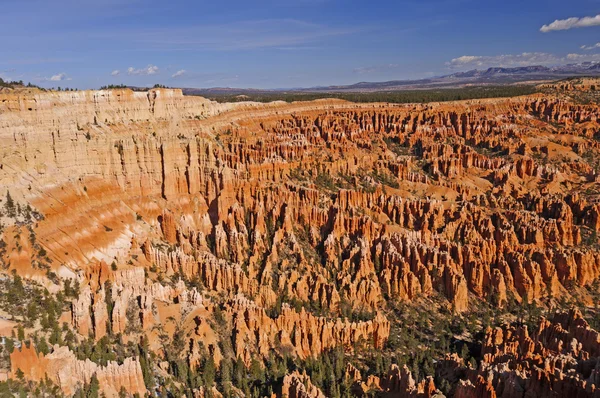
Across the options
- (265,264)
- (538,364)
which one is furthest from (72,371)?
(538,364)

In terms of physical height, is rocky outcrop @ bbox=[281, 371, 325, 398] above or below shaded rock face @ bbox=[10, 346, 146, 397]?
below

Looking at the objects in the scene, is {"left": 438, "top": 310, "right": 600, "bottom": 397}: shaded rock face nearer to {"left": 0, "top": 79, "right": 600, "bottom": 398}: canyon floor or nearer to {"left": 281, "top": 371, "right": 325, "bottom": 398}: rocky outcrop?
{"left": 0, "top": 79, "right": 600, "bottom": 398}: canyon floor

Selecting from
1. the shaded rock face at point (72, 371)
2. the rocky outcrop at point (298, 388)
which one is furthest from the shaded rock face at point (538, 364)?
the shaded rock face at point (72, 371)

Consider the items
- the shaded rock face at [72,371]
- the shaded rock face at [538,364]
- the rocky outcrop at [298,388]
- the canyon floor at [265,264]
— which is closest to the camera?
the shaded rock face at [538,364]

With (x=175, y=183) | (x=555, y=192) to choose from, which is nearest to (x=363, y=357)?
(x=175, y=183)

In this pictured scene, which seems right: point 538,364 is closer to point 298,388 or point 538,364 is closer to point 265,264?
point 298,388

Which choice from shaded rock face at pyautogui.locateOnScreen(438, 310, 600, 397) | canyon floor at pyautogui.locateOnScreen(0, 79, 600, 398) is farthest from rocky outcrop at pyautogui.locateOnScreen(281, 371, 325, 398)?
shaded rock face at pyautogui.locateOnScreen(438, 310, 600, 397)

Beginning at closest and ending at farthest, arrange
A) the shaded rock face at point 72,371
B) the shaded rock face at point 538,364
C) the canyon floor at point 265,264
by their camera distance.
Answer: the shaded rock face at point 538,364 < the shaded rock face at point 72,371 < the canyon floor at point 265,264

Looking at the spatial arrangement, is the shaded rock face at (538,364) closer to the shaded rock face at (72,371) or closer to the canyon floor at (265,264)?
the canyon floor at (265,264)
